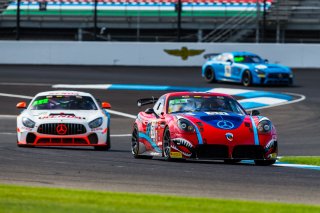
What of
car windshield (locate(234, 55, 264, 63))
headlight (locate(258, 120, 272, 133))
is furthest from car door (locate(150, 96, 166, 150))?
car windshield (locate(234, 55, 264, 63))

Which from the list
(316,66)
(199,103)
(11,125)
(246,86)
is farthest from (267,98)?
(199,103)

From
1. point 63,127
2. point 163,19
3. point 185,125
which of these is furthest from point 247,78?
point 185,125

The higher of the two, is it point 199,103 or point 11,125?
point 199,103

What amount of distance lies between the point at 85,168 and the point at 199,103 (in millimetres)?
2838

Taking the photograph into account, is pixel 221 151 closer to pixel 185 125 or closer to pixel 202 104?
pixel 185 125

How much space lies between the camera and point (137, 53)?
3809 centimetres

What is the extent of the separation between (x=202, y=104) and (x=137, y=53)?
75.9ft

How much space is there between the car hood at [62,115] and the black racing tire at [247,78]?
15068 mm

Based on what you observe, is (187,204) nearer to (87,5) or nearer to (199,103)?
(199,103)

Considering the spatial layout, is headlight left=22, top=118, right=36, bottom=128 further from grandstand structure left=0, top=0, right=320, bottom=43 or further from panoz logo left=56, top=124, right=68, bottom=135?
grandstand structure left=0, top=0, right=320, bottom=43

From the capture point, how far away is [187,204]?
923cm

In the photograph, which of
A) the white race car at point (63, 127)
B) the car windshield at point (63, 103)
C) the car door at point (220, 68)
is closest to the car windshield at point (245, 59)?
the car door at point (220, 68)

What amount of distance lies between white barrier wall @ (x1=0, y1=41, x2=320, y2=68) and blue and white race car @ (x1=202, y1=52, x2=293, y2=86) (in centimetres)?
399

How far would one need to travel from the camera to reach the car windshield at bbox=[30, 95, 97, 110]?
705 inches
